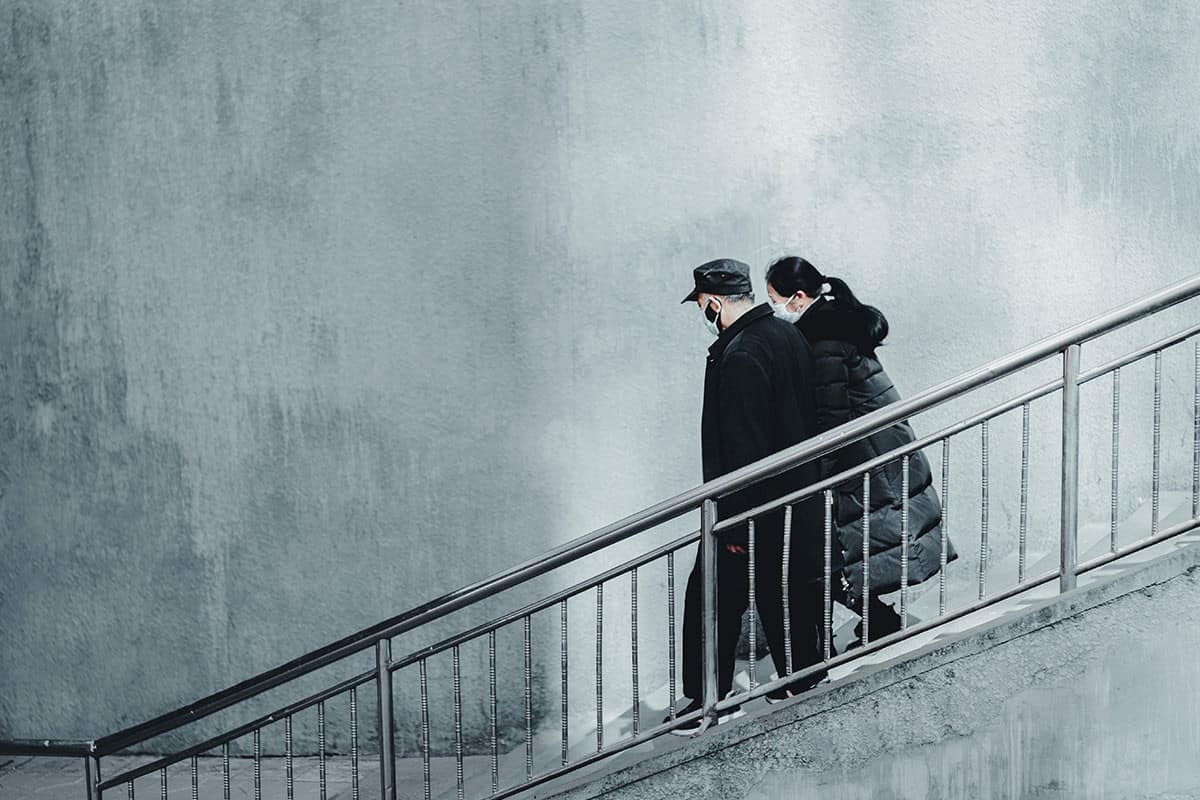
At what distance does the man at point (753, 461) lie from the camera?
4551 mm

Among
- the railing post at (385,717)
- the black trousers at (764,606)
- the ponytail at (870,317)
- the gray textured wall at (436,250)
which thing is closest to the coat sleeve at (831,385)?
the ponytail at (870,317)

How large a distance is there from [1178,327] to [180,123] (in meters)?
4.97

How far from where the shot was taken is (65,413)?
7164 millimetres

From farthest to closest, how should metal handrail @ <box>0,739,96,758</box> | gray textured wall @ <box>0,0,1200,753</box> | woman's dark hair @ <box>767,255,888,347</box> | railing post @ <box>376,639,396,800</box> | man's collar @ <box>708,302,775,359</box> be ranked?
gray textured wall @ <box>0,0,1200,753</box>, woman's dark hair @ <box>767,255,888,347</box>, railing post @ <box>376,639,396,800</box>, man's collar @ <box>708,302,775,359</box>, metal handrail @ <box>0,739,96,758</box>

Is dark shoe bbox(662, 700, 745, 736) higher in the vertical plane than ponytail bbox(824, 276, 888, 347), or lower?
lower

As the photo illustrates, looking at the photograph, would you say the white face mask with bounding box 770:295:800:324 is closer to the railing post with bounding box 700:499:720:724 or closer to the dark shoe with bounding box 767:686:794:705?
the railing post with bounding box 700:499:720:724

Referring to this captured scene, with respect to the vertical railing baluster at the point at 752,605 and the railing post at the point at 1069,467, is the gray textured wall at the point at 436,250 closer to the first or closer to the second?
the railing post at the point at 1069,467

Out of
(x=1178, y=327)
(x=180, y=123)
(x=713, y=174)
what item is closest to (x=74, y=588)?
(x=180, y=123)

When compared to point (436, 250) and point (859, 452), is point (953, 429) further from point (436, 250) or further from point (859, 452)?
point (436, 250)

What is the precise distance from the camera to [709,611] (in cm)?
447

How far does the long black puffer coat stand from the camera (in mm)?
4801

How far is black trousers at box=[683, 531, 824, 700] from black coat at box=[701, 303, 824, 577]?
0.19ft

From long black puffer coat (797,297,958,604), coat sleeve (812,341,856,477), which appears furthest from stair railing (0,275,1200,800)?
coat sleeve (812,341,856,477)

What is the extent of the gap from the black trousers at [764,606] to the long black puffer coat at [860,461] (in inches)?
10.8
